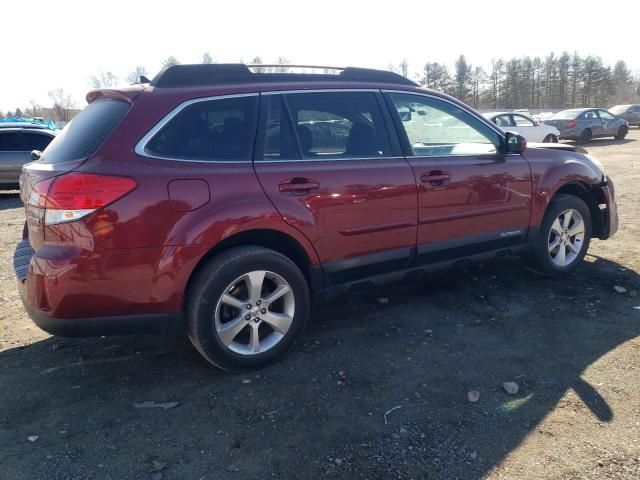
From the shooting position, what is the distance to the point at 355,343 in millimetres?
3678

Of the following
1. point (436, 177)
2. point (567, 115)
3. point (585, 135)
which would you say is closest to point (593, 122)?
point (585, 135)

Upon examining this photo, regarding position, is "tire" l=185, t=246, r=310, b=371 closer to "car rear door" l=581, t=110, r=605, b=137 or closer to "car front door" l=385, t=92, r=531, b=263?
"car front door" l=385, t=92, r=531, b=263

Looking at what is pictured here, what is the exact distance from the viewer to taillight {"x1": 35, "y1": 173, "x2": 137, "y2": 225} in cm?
274

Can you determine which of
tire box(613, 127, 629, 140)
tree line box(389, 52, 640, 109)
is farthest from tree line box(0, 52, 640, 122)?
tire box(613, 127, 629, 140)

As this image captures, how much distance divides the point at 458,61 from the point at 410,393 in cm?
7126

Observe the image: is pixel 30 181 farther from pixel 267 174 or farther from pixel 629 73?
pixel 629 73

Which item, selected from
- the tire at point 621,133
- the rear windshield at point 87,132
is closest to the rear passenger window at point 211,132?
the rear windshield at point 87,132

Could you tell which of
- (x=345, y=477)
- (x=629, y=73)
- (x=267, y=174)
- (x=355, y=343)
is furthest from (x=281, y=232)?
(x=629, y=73)

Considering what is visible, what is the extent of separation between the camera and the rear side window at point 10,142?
1163 centimetres

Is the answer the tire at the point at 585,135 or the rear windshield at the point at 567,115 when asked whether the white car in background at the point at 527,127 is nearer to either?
the rear windshield at the point at 567,115

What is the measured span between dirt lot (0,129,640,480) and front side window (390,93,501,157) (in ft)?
4.29

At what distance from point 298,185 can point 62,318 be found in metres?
1.59

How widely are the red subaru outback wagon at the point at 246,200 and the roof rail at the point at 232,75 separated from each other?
0.5 inches

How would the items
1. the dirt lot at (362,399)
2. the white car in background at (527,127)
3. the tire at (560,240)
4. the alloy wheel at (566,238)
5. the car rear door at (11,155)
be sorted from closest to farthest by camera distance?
the dirt lot at (362,399) < the tire at (560,240) < the alloy wheel at (566,238) < the car rear door at (11,155) < the white car in background at (527,127)
